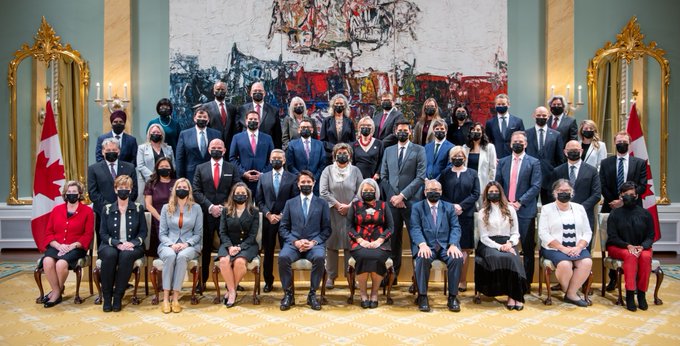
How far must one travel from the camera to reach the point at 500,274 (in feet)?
21.8

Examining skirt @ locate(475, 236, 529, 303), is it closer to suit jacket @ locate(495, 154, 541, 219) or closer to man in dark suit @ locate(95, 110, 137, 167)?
suit jacket @ locate(495, 154, 541, 219)

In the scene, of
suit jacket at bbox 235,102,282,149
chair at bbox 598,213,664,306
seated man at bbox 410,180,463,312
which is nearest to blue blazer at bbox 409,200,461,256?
seated man at bbox 410,180,463,312

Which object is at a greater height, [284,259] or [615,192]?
[615,192]

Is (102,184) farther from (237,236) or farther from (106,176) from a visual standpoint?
(237,236)

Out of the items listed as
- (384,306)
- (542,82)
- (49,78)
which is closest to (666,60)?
(542,82)

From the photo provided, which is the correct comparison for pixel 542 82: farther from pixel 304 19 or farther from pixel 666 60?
pixel 304 19

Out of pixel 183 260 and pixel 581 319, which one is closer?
pixel 581 319

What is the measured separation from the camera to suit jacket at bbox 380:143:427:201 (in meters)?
7.16

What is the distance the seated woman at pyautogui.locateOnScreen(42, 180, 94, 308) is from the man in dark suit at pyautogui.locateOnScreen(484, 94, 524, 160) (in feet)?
17.2

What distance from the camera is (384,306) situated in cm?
668

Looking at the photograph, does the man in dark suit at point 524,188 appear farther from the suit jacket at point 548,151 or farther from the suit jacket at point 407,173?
the suit jacket at point 407,173

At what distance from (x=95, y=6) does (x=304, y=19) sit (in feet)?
12.3

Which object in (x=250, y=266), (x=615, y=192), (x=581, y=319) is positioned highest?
(x=615, y=192)

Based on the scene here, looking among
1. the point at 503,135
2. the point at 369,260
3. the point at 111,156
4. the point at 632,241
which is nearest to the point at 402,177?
the point at 369,260
